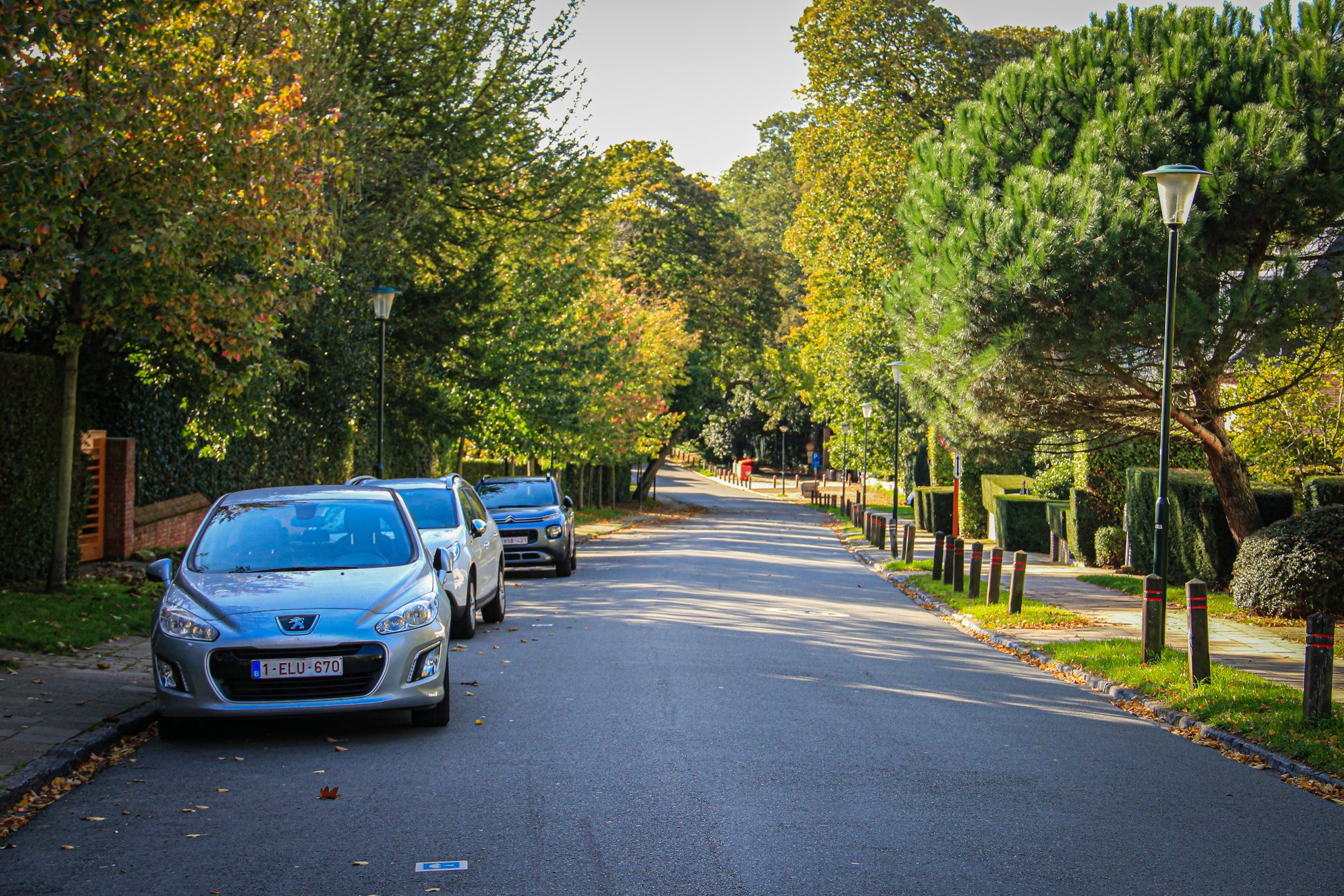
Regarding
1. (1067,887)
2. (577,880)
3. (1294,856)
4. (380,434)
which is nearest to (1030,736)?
(1294,856)

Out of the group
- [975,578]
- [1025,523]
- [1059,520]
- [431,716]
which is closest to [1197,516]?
[975,578]

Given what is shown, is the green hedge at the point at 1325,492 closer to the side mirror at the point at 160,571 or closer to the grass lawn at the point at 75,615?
the side mirror at the point at 160,571

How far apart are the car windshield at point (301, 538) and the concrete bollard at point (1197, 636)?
654 centimetres

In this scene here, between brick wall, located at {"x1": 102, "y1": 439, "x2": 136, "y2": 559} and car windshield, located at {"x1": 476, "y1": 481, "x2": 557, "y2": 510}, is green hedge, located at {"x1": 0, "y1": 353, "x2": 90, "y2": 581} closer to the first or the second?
brick wall, located at {"x1": 102, "y1": 439, "x2": 136, "y2": 559}

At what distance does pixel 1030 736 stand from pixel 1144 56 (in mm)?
11835

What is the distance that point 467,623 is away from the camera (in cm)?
1312

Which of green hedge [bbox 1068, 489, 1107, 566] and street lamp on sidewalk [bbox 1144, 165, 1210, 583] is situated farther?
green hedge [bbox 1068, 489, 1107, 566]

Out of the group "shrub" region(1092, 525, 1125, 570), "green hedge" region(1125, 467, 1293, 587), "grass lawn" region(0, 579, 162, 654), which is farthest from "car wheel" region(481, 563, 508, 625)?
"shrub" region(1092, 525, 1125, 570)

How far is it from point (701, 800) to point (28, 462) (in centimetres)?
1153

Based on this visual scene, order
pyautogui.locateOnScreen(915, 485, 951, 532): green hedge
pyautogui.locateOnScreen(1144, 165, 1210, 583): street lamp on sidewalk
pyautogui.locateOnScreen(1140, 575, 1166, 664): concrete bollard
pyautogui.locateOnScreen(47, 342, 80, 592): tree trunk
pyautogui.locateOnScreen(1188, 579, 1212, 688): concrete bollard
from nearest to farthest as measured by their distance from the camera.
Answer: pyautogui.locateOnScreen(1188, 579, 1212, 688): concrete bollard → pyautogui.locateOnScreen(1144, 165, 1210, 583): street lamp on sidewalk → pyautogui.locateOnScreen(1140, 575, 1166, 664): concrete bollard → pyautogui.locateOnScreen(47, 342, 80, 592): tree trunk → pyautogui.locateOnScreen(915, 485, 951, 532): green hedge

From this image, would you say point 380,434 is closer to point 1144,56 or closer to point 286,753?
point 1144,56

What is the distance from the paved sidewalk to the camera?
1183 centimetres

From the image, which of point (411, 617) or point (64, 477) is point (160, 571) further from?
point (64, 477)

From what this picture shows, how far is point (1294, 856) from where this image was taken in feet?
19.2
